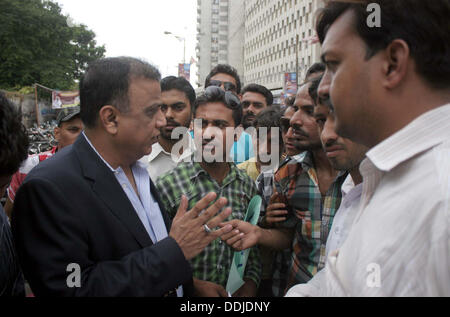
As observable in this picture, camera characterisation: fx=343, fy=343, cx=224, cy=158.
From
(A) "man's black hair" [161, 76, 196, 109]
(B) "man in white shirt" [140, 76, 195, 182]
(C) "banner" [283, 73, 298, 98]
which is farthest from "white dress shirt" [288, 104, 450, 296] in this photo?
(C) "banner" [283, 73, 298, 98]

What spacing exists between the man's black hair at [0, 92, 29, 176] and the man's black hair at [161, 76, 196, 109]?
223 centimetres

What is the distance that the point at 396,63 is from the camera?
3.45 feet

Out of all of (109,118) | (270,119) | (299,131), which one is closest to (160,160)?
(270,119)

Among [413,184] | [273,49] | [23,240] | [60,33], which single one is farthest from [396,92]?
[273,49]

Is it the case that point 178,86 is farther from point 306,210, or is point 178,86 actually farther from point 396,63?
point 396,63

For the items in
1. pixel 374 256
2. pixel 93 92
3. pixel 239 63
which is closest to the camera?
pixel 374 256

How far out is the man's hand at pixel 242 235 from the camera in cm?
205

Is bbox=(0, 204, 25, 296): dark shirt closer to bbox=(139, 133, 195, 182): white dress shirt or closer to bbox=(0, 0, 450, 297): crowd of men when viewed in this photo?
bbox=(0, 0, 450, 297): crowd of men

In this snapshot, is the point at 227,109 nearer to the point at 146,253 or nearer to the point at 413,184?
the point at 146,253

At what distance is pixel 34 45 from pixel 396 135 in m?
35.1

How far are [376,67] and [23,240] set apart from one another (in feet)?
4.91

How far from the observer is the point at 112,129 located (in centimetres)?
178

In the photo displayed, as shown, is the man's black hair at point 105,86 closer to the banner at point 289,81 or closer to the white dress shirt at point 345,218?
the white dress shirt at point 345,218

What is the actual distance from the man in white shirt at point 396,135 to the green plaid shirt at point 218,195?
4.16 feet
